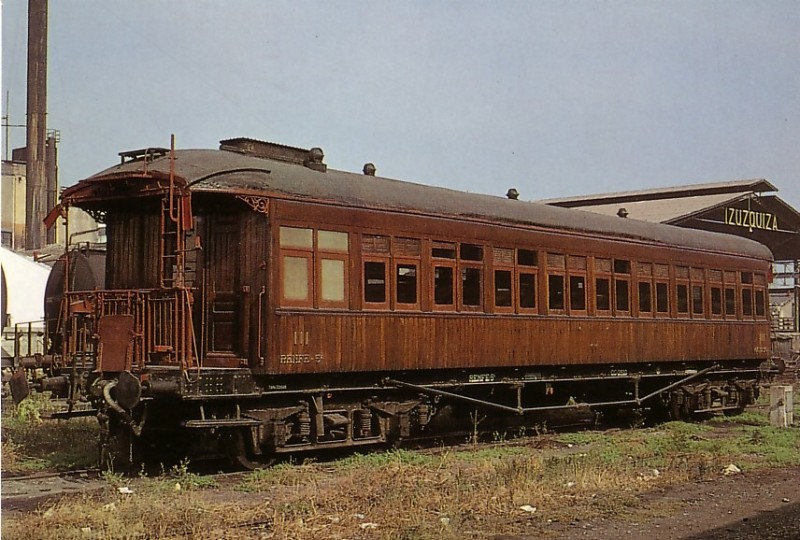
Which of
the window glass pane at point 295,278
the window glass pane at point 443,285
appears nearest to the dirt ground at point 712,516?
the window glass pane at point 443,285

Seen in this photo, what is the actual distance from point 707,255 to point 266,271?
1167 cm

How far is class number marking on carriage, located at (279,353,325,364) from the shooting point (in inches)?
486

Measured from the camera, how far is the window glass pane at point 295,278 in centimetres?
1243

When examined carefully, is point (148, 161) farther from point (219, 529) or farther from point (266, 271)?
point (219, 529)

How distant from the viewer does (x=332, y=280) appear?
13031mm

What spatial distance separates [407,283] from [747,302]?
36.3 feet

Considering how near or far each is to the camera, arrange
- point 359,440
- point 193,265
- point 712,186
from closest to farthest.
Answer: point 193,265 → point 359,440 → point 712,186

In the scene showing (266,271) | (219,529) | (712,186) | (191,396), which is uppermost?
(712,186)

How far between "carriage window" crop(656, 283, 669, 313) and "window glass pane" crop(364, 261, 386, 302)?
7505 mm

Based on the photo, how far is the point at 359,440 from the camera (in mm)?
13617

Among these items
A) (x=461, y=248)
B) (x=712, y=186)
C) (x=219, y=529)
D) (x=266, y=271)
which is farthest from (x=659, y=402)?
(x=712, y=186)

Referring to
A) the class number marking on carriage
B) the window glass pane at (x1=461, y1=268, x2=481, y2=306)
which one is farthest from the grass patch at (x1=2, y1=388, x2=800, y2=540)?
the window glass pane at (x1=461, y1=268, x2=481, y2=306)

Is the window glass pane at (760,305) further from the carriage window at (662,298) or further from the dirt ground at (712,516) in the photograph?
the dirt ground at (712,516)

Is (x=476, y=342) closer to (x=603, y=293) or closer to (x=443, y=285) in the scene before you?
(x=443, y=285)
